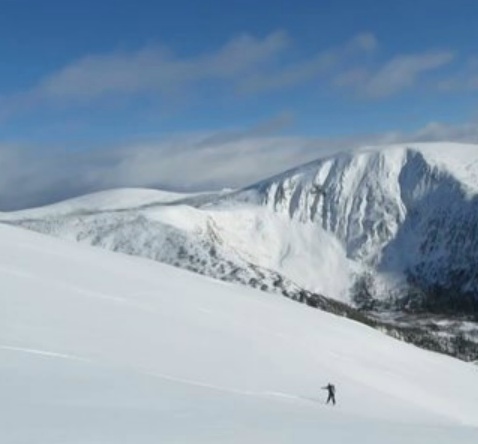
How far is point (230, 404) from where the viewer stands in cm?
3108

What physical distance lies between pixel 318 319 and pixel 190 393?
36193mm

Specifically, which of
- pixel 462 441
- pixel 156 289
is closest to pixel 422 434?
pixel 462 441

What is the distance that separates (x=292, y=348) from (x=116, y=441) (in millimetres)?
32217

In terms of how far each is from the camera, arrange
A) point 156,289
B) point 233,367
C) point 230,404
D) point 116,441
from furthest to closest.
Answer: point 156,289 < point 233,367 < point 230,404 < point 116,441

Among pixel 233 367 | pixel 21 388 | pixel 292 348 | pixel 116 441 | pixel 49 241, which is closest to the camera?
pixel 116 441

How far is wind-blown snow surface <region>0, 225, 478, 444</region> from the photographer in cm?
2461

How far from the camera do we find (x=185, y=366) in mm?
39656

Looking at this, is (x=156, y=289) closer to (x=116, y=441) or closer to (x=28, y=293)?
(x=28, y=293)

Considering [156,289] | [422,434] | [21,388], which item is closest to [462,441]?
[422,434]

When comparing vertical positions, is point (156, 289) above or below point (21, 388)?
above

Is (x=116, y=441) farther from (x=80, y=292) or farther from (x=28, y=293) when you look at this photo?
(x=80, y=292)

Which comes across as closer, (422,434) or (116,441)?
(116,441)

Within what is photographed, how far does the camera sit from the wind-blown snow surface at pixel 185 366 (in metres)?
24.6

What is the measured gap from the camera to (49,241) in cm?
6569
